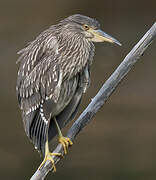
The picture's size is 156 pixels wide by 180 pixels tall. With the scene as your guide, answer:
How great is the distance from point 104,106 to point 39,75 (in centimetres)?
274

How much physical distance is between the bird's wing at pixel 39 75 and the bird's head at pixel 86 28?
102 millimetres

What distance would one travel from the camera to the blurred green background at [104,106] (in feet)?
17.7

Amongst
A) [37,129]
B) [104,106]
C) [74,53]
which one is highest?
[74,53]

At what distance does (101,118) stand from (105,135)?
0.54ft

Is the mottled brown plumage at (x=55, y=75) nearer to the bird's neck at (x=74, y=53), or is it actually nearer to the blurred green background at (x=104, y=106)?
the bird's neck at (x=74, y=53)

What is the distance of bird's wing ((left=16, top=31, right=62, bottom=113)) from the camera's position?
306 cm

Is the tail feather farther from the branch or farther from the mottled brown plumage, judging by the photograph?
the branch

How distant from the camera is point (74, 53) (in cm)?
311

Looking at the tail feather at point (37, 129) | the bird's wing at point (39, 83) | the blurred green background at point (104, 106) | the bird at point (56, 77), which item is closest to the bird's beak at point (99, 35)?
the bird at point (56, 77)

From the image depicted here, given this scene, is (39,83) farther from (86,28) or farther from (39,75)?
(86,28)

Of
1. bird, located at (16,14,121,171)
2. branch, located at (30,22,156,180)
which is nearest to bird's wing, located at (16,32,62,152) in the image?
bird, located at (16,14,121,171)

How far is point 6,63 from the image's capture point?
5887mm

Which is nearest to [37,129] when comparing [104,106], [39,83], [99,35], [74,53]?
[39,83]

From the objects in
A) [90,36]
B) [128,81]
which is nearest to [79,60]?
[90,36]
